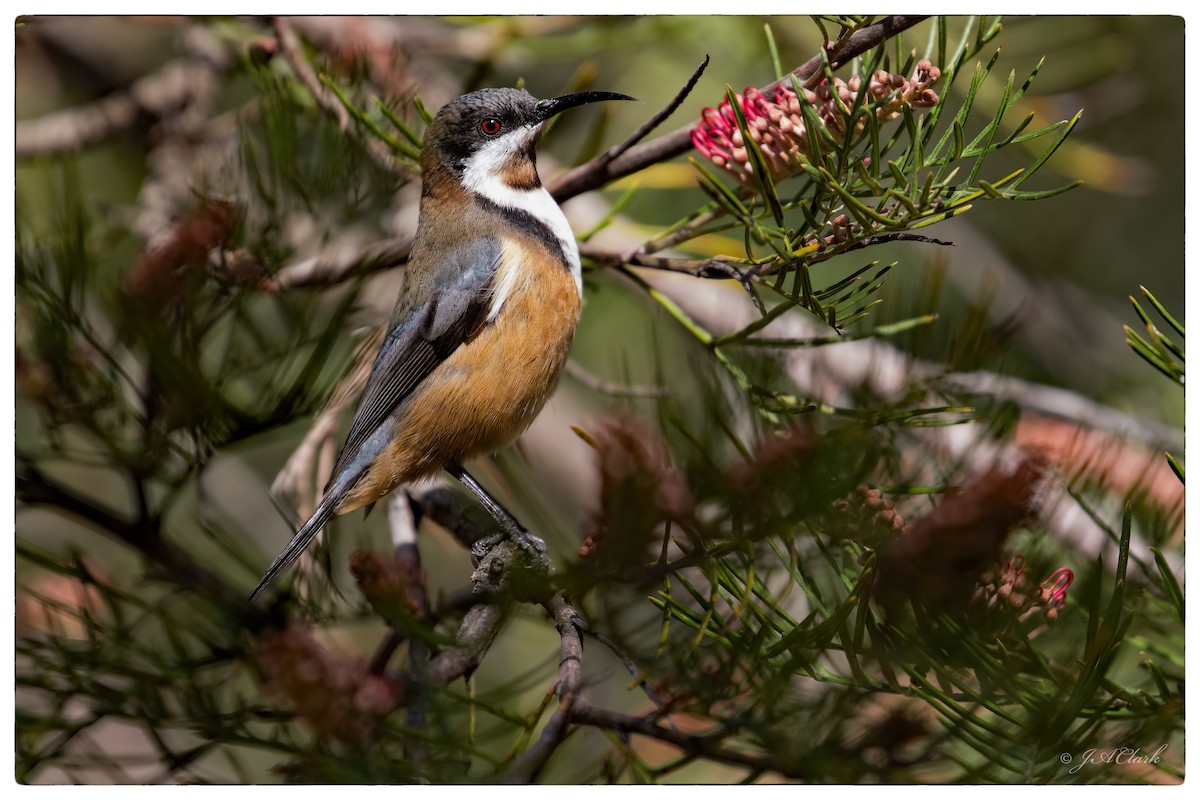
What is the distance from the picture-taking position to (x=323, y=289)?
118 centimetres

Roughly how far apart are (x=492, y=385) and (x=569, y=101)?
0.34 meters

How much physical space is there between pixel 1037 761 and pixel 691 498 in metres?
0.36

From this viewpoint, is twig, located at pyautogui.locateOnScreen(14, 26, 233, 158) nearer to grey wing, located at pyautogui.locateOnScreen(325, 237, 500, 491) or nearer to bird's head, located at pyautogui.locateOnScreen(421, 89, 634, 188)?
bird's head, located at pyautogui.locateOnScreen(421, 89, 634, 188)

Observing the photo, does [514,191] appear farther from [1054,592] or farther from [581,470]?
[1054,592]

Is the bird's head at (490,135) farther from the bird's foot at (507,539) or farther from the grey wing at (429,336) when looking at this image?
the bird's foot at (507,539)

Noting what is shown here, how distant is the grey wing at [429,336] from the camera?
1.25m

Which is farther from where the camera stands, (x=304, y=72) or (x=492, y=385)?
(x=304, y=72)

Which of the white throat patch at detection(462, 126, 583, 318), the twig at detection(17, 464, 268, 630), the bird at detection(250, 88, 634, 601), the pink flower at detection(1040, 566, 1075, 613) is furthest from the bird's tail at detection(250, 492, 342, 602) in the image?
the pink flower at detection(1040, 566, 1075, 613)

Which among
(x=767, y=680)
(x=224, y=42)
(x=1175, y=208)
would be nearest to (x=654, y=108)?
(x=224, y=42)

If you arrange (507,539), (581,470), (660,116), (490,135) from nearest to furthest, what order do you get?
(660,116) < (507,539) < (490,135) < (581,470)

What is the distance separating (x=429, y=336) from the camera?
127cm

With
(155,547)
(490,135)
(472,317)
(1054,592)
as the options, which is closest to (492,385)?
(472,317)

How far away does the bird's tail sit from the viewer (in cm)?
107

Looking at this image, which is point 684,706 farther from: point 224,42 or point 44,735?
point 224,42
